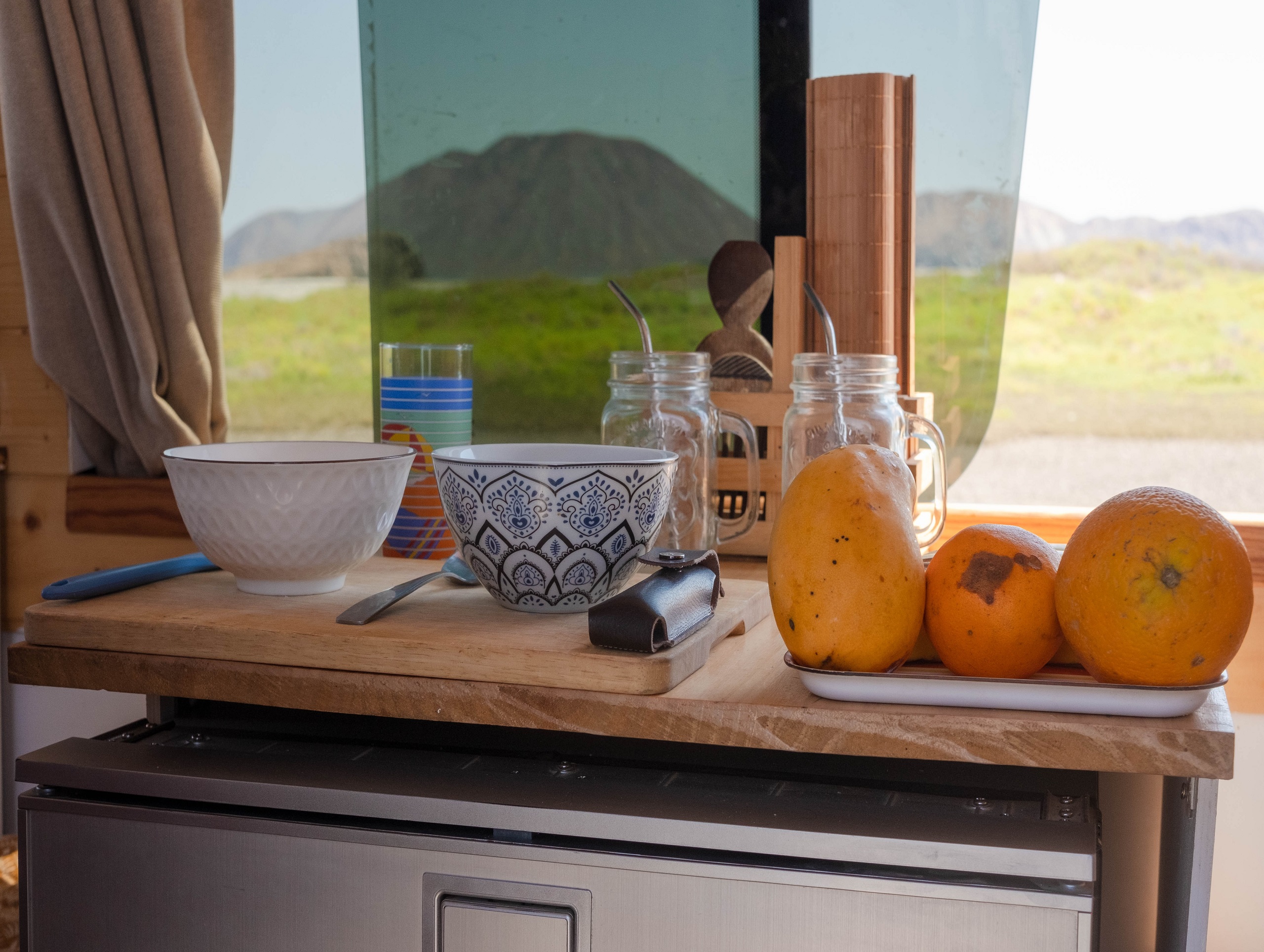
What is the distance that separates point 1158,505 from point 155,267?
110 cm

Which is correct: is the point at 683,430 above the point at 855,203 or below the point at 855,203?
below

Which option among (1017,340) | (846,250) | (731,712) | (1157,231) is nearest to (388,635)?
(731,712)

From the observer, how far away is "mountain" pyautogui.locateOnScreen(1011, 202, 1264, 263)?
48.5 inches

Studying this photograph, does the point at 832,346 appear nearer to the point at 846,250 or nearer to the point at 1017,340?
the point at 846,250

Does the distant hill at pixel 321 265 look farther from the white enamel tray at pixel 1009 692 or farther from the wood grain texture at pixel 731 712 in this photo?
the white enamel tray at pixel 1009 692

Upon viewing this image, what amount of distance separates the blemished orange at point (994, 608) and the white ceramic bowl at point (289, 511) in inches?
16.6

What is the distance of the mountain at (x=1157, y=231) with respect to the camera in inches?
48.5

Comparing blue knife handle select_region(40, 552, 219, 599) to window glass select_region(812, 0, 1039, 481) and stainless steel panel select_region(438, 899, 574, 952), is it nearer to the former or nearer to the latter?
stainless steel panel select_region(438, 899, 574, 952)

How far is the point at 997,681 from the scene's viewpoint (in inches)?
24.5

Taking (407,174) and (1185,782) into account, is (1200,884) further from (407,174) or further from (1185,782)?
(407,174)

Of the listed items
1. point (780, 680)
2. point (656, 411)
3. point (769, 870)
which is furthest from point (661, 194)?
point (769, 870)

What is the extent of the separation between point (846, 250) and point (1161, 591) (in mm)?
636

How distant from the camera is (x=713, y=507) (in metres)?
1.06

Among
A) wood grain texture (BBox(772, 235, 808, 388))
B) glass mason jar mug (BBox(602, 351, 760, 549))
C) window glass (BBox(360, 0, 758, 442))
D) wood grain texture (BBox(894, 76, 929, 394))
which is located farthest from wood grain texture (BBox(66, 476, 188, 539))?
wood grain texture (BBox(894, 76, 929, 394))
